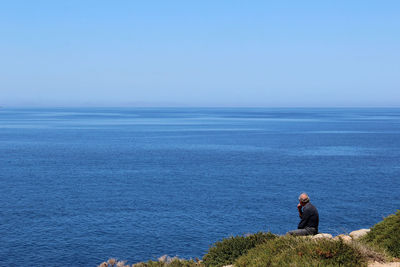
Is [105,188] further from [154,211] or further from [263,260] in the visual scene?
[263,260]

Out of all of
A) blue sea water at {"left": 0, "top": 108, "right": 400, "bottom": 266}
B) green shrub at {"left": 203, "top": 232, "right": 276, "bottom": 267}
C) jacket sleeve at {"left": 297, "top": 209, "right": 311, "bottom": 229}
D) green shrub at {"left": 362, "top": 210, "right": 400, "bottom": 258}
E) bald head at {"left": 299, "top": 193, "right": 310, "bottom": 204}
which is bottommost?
blue sea water at {"left": 0, "top": 108, "right": 400, "bottom": 266}

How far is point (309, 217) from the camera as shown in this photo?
17141mm

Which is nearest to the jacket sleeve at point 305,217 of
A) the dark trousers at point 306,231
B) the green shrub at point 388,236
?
the dark trousers at point 306,231

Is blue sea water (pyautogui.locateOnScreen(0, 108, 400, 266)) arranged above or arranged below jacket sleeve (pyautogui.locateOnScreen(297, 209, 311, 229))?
below

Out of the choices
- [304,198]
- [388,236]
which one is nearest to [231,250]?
[304,198]

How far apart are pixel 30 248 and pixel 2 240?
4.05m

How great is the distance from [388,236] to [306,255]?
497 cm

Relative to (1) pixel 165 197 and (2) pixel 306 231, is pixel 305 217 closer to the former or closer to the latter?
(2) pixel 306 231

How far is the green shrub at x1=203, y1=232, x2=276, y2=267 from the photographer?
1731 centimetres

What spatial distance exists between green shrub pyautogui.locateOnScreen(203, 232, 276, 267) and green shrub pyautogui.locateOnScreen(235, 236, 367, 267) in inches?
74.4

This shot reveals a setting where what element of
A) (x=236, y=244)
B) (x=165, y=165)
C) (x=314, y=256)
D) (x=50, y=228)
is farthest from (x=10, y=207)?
(x=314, y=256)

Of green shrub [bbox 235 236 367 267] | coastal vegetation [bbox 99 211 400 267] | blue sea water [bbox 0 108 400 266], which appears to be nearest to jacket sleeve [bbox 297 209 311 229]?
coastal vegetation [bbox 99 211 400 267]

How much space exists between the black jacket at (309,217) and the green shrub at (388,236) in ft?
7.11

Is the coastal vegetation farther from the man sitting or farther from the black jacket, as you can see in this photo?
the black jacket
